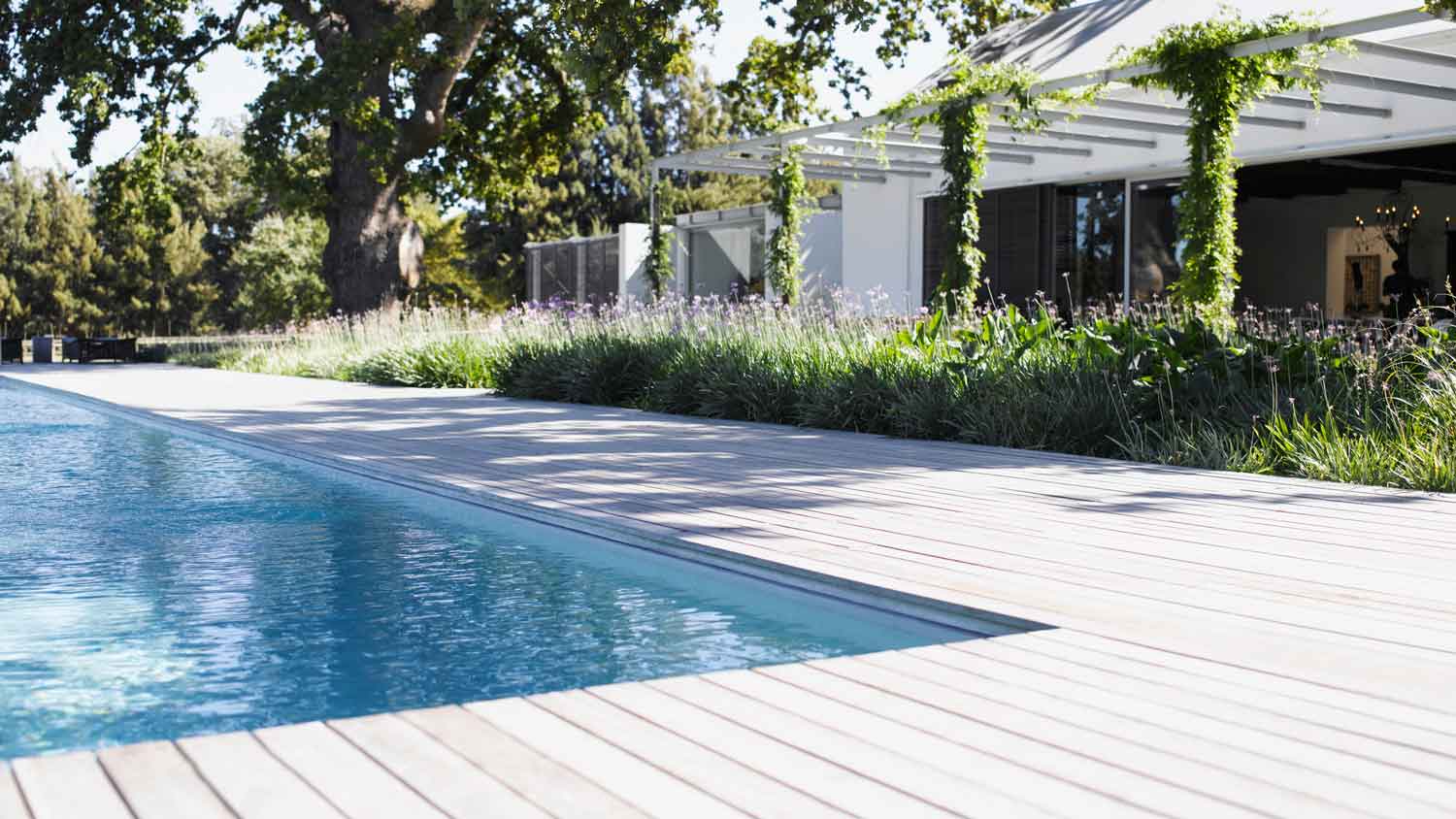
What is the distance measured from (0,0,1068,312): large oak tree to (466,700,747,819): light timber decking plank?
15939 millimetres

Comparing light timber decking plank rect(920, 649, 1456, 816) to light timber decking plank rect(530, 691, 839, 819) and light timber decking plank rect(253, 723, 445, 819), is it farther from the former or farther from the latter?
light timber decking plank rect(253, 723, 445, 819)

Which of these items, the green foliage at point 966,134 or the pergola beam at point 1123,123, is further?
the pergola beam at point 1123,123

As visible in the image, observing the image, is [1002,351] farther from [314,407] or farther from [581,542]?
[314,407]

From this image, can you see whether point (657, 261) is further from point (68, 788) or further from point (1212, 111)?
point (68, 788)

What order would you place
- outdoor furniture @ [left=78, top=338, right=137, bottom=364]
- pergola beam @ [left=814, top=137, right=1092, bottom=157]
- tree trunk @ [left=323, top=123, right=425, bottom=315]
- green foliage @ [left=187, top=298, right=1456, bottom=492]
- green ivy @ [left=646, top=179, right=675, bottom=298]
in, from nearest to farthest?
green foliage @ [left=187, top=298, right=1456, bottom=492] < pergola beam @ [left=814, top=137, right=1092, bottom=157] < green ivy @ [left=646, top=179, right=675, bottom=298] < tree trunk @ [left=323, top=123, right=425, bottom=315] < outdoor furniture @ [left=78, top=338, right=137, bottom=364]

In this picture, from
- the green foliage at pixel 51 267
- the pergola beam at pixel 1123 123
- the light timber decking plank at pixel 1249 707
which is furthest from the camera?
the green foliage at pixel 51 267

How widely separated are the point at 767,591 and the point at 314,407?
8.83 m

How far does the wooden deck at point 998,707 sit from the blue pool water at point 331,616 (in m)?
0.27

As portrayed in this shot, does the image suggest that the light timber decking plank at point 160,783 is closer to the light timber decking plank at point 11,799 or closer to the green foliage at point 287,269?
the light timber decking plank at point 11,799

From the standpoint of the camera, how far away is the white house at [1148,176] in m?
13.5

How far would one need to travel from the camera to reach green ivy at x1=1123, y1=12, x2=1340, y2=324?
10133 mm

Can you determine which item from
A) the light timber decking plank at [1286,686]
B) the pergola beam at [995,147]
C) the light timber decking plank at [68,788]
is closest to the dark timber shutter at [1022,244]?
the pergola beam at [995,147]

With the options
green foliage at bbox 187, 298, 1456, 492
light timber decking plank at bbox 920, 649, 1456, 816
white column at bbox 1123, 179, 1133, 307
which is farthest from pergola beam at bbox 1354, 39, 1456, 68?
light timber decking plank at bbox 920, 649, 1456, 816

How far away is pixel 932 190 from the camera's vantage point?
744 inches
